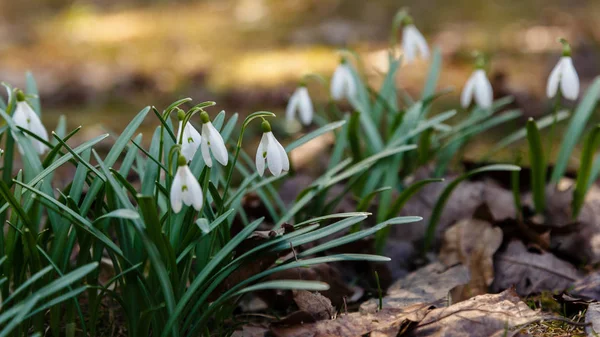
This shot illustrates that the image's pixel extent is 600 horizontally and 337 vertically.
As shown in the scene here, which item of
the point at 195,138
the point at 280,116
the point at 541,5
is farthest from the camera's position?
the point at 541,5

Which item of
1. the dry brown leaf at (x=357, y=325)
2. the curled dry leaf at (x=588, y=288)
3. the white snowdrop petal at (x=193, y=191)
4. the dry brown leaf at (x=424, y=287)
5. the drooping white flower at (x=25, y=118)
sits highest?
the drooping white flower at (x=25, y=118)

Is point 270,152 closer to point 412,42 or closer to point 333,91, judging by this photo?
point 333,91

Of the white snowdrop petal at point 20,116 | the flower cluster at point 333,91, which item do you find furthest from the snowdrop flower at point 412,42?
the white snowdrop petal at point 20,116

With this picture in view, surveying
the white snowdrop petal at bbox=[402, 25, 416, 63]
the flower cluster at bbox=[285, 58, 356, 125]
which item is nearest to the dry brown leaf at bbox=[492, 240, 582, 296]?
the flower cluster at bbox=[285, 58, 356, 125]

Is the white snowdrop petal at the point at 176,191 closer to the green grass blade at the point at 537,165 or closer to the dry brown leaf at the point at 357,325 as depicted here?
the dry brown leaf at the point at 357,325

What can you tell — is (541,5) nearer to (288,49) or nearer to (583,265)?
(288,49)

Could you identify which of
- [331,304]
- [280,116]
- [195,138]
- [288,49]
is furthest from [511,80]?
[195,138]

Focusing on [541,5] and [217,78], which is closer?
[217,78]
